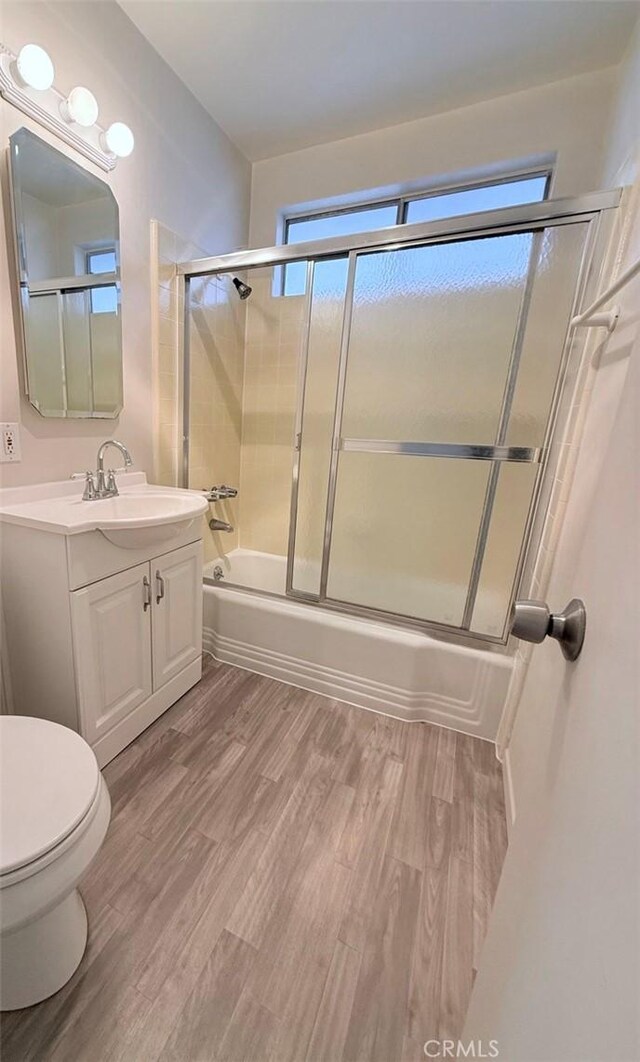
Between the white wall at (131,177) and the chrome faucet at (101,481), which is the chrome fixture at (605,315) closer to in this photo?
the chrome faucet at (101,481)

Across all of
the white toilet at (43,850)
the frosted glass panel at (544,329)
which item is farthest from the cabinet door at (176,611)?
the frosted glass panel at (544,329)

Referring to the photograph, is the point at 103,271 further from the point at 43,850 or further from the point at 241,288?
the point at 43,850

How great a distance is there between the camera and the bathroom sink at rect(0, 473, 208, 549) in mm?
1190

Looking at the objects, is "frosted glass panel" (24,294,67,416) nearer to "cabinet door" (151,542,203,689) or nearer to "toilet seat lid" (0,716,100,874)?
"cabinet door" (151,542,203,689)

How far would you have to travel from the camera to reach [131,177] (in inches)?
63.9

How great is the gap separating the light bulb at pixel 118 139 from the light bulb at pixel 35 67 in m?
0.25

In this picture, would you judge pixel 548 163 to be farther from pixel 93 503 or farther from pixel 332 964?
pixel 332 964

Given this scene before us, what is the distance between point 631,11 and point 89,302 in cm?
215

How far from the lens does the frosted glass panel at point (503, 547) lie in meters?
1.66

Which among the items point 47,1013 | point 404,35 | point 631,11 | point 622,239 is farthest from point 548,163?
point 47,1013

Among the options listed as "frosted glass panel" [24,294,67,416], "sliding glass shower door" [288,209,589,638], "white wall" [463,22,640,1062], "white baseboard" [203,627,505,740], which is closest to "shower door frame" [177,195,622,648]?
"sliding glass shower door" [288,209,589,638]

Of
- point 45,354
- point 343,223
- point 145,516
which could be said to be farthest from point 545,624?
point 343,223

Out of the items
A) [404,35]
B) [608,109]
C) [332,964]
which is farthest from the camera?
[608,109]

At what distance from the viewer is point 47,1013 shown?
2.76 feet
